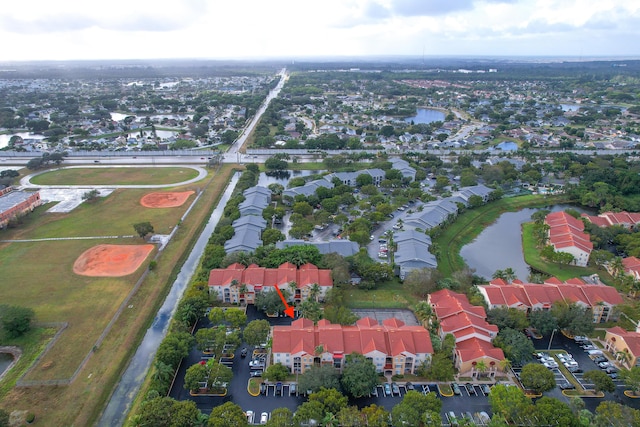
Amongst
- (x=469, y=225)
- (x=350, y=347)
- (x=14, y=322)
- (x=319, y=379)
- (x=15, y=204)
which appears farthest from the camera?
(x=469, y=225)

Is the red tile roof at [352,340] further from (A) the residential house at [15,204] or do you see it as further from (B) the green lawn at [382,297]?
(A) the residential house at [15,204]

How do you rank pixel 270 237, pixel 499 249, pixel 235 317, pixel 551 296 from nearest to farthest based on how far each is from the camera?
pixel 235 317 < pixel 551 296 < pixel 270 237 < pixel 499 249

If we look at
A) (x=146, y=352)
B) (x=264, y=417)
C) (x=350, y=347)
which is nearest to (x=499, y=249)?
(x=350, y=347)

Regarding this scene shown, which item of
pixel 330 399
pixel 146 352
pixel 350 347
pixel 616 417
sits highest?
pixel 350 347

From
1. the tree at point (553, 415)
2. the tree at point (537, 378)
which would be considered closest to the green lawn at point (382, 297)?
the tree at point (537, 378)

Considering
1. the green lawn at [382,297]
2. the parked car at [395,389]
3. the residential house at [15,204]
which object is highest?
the residential house at [15,204]

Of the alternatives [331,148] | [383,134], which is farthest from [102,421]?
[383,134]

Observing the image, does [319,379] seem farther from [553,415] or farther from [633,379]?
[633,379]

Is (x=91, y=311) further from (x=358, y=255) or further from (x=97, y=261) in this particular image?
(x=358, y=255)
